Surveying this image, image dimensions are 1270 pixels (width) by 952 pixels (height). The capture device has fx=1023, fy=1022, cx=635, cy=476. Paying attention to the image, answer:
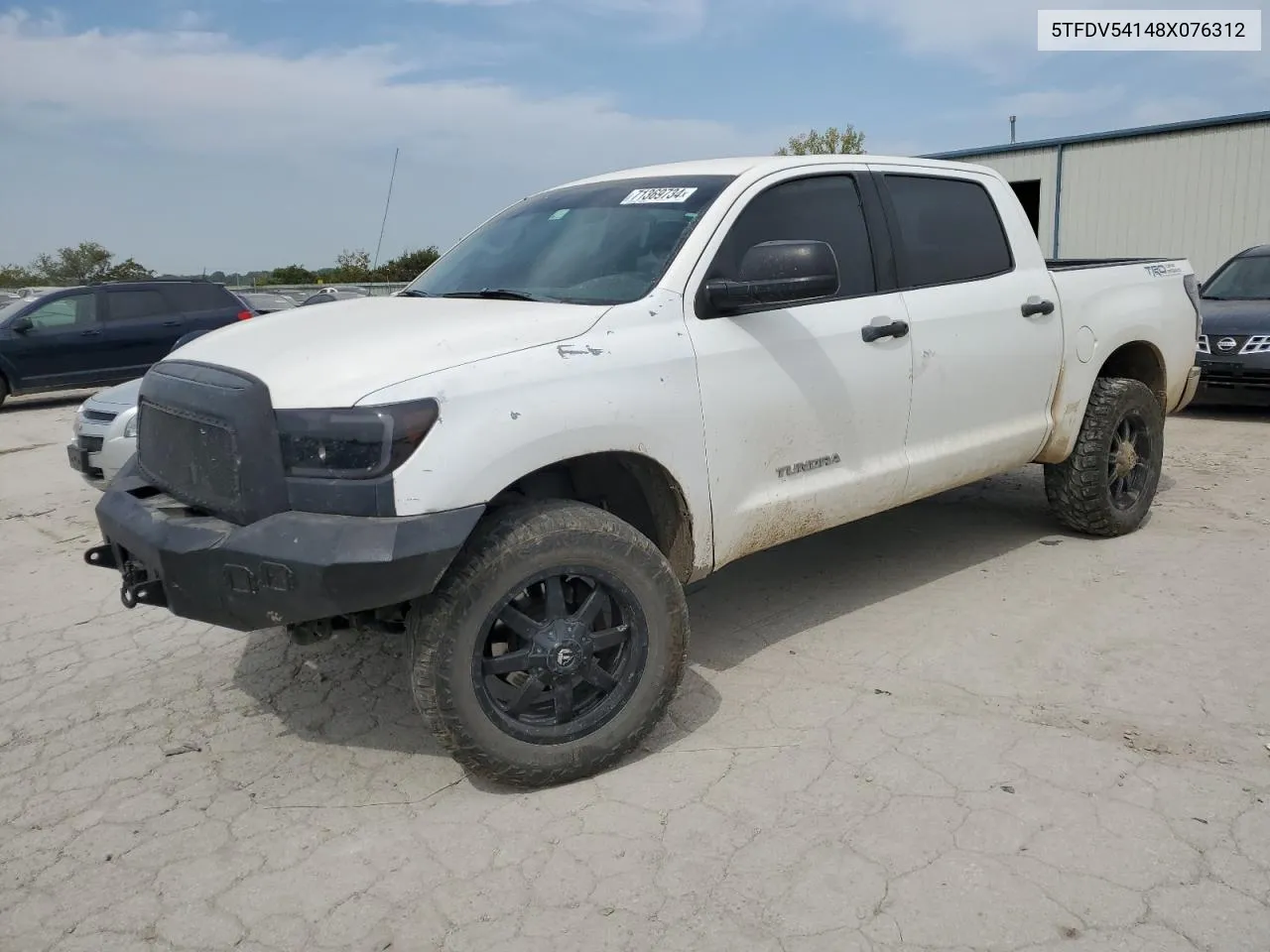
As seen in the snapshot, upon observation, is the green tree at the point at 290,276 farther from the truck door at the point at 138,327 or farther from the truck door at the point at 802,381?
the truck door at the point at 802,381

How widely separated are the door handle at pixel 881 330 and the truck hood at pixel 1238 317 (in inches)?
237

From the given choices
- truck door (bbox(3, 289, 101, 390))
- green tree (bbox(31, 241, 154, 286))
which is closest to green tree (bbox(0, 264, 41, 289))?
green tree (bbox(31, 241, 154, 286))

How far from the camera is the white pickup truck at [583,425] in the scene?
9.18 ft

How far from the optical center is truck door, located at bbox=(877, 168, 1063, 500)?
13.9ft

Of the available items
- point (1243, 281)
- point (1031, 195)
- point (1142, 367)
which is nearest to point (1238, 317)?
point (1243, 281)

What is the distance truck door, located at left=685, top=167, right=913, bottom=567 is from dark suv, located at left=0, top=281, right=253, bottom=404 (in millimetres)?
12019

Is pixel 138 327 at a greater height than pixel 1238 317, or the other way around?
pixel 138 327

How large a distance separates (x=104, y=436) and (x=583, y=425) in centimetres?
446

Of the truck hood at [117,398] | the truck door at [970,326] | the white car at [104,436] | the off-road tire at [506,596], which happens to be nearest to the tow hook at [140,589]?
the off-road tire at [506,596]

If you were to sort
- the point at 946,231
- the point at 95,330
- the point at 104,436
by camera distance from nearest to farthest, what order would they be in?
the point at 946,231, the point at 104,436, the point at 95,330

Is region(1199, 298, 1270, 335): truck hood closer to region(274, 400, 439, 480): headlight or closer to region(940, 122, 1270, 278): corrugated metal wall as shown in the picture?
region(940, 122, 1270, 278): corrugated metal wall

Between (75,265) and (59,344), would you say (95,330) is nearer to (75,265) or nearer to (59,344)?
(59,344)

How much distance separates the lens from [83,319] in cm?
1393

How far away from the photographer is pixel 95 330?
13930 mm
